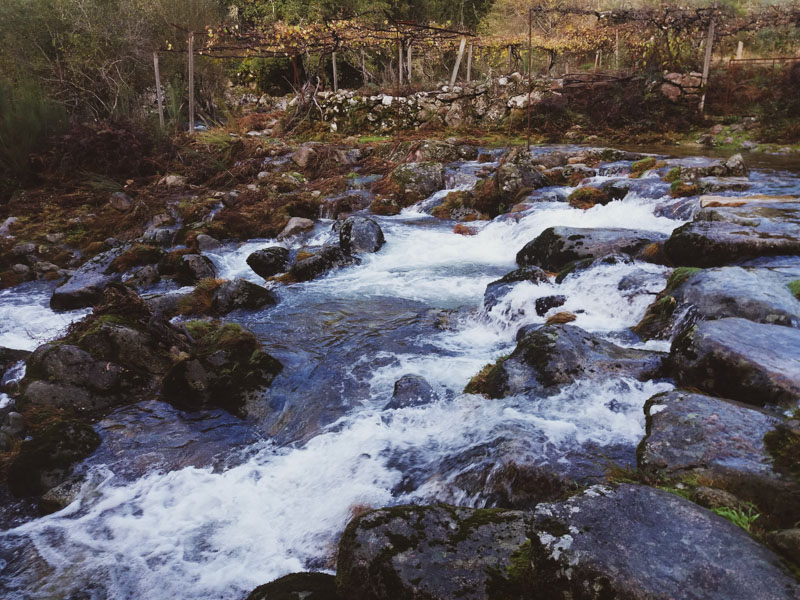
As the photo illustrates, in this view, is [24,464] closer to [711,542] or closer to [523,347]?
[523,347]

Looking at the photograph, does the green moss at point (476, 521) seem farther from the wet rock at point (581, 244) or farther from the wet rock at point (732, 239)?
the wet rock at point (581, 244)

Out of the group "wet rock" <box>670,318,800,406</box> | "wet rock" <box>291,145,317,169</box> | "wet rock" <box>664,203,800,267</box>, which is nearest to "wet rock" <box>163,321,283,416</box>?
"wet rock" <box>670,318,800,406</box>

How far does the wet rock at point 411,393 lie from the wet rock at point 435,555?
6.99 feet

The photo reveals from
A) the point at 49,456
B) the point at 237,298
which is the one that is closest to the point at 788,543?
the point at 49,456

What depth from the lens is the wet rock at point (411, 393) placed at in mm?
4820

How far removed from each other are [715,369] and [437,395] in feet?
7.44

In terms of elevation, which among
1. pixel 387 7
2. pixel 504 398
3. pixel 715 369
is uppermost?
pixel 387 7

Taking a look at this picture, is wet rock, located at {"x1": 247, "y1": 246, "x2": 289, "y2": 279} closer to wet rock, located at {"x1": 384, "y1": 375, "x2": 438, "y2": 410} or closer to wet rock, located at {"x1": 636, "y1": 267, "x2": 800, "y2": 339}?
wet rock, located at {"x1": 384, "y1": 375, "x2": 438, "y2": 410}

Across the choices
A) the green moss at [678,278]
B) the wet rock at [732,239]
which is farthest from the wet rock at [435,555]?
the wet rock at [732,239]

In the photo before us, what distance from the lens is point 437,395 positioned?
4.92 meters

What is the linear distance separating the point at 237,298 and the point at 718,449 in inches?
242

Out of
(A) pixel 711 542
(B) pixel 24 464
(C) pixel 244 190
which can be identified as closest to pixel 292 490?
(B) pixel 24 464

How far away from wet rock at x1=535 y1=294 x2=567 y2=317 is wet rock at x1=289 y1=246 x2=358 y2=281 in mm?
3862

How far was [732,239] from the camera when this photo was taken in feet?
20.9
